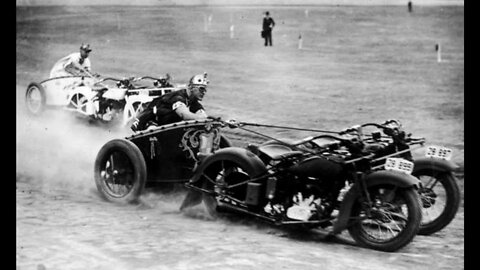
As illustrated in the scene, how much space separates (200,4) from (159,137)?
141 centimetres

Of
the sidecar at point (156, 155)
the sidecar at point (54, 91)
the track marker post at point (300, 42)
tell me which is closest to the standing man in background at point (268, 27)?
the track marker post at point (300, 42)

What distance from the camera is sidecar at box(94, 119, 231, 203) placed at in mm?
6227

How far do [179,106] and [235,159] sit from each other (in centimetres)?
92

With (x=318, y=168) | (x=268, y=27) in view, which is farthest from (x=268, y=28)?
(x=318, y=168)

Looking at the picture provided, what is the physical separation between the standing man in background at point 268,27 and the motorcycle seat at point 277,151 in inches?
49.0

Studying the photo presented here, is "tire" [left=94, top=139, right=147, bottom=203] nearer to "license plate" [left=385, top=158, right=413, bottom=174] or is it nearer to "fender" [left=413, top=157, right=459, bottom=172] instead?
"license plate" [left=385, top=158, right=413, bottom=174]

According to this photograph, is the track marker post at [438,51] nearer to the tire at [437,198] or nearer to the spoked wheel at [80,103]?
the tire at [437,198]

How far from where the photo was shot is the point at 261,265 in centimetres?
524

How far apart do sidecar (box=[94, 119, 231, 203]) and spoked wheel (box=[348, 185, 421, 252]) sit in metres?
1.52

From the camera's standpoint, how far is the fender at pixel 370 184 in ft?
16.5

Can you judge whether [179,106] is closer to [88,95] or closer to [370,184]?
[88,95]

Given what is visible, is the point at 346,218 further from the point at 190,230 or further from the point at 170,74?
the point at 170,74

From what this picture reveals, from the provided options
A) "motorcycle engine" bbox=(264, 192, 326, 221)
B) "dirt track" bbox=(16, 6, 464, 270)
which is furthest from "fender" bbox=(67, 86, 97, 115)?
"motorcycle engine" bbox=(264, 192, 326, 221)

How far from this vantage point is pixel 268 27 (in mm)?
6641
